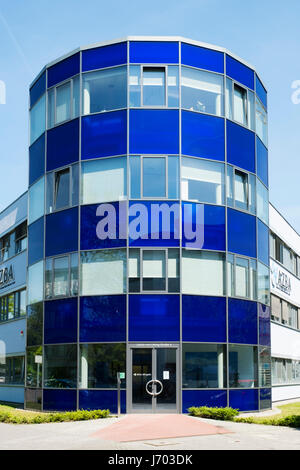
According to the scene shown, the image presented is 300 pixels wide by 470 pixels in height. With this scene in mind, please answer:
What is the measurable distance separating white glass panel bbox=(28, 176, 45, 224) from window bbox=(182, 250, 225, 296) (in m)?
6.61

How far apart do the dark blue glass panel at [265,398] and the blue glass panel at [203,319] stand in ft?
10.9

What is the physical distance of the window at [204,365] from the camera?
976 inches

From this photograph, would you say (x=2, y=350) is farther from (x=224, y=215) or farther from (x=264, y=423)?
(x=264, y=423)

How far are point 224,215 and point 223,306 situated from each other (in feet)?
10.9

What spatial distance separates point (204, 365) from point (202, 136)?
827cm

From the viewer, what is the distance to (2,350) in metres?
36.3

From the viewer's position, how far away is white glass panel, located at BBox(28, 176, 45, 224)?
2841cm

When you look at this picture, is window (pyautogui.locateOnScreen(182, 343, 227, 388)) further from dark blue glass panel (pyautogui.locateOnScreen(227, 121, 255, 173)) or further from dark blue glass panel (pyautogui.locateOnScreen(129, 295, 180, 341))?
dark blue glass panel (pyautogui.locateOnScreen(227, 121, 255, 173))

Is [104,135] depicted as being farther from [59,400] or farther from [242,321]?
[59,400]

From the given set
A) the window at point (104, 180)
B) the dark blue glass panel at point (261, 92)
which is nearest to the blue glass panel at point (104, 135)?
the window at point (104, 180)

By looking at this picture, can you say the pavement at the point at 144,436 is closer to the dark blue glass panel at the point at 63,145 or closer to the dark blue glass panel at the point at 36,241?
the dark blue glass panel at the point at 36,241

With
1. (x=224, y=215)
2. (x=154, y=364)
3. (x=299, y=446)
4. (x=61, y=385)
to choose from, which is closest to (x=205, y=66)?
(x=224, y=215)

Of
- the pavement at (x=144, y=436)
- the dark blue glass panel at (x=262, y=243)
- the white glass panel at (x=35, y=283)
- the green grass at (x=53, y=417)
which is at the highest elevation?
the dark blue glass panel at (x=262, y=243)

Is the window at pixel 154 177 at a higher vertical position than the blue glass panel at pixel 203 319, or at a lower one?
higher
